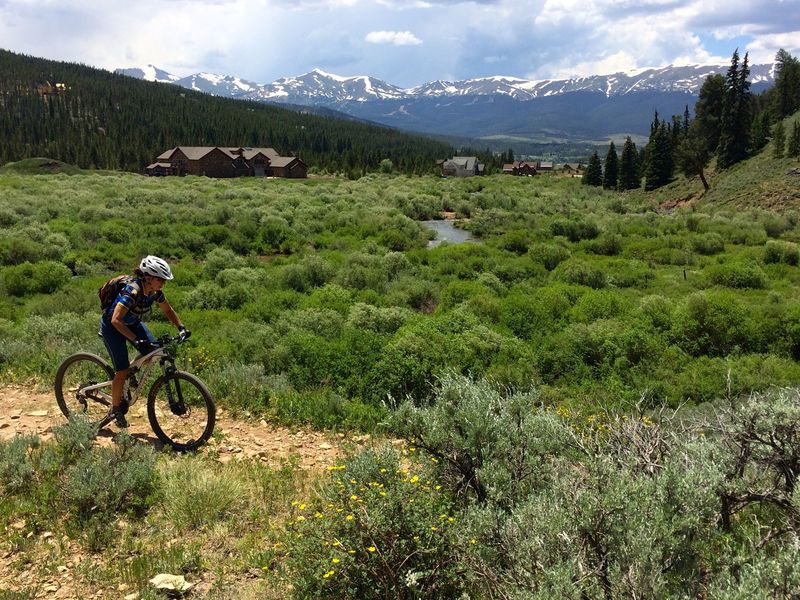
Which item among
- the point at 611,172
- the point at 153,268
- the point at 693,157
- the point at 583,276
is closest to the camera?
the point at 153,268

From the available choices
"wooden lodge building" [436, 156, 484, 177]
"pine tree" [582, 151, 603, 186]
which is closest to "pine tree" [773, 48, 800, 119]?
"pine tree" [582, 151, 603, 186]

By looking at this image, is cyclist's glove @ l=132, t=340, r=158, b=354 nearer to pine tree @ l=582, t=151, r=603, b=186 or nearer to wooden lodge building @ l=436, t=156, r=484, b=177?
pine tree @ l=582, t=151, r=603, b=186

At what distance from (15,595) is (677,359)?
12.1 meters

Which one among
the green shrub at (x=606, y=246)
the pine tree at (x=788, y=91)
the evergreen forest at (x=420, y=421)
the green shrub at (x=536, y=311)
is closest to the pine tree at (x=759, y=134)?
the pine tree at (x=788, y=91)

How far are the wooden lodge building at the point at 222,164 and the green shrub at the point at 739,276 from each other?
73.5 meters

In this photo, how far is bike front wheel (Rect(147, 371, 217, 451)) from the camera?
6.09m

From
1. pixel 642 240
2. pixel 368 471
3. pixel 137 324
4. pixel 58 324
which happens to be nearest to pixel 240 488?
pixel 368 471

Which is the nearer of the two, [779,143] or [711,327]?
[711,327]

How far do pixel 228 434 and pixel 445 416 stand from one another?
11.2 feet

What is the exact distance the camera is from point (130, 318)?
5918 mm

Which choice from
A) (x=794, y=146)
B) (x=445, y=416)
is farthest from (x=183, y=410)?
(x=794, y=146)

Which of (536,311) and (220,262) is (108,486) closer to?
(536,311)

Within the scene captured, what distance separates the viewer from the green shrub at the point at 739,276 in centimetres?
1880

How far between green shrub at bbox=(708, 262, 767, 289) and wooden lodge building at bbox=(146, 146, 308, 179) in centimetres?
7349
